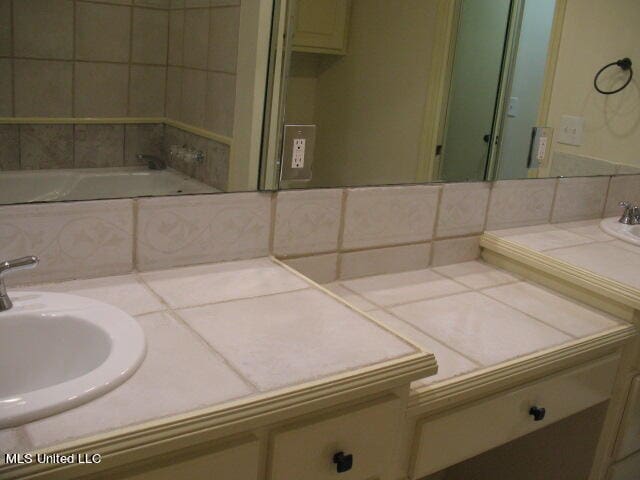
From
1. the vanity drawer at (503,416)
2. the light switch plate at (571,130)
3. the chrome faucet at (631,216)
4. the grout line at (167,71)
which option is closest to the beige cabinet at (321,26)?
the grout line at (167,71)

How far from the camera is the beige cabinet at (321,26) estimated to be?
129 cm

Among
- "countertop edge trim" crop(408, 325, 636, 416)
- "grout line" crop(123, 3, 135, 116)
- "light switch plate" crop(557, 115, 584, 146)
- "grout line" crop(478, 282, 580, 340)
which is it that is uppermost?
"grout line" crop(123, 3, 135, 116)

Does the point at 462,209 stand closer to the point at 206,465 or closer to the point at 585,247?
the point at 585,247

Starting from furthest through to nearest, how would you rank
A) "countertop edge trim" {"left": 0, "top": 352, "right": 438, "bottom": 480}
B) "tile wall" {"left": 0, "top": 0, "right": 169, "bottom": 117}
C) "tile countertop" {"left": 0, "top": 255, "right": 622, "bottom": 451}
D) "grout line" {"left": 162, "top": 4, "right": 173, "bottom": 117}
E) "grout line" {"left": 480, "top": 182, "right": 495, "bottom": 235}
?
"grout line" {"left": 480, "top": 182, "right": 495, "bottom": 235}
"grout line" {"left": 162, "top": 4, "right": 173, "bottom": 117}
"tile wall" {"left": 0, "top": 0, "right": 169, "bottom": 117}
"tile countertop" {"left": 0, "top": 255, "right": 622, "bottom": 451}
"countertop edge trim" {"left": 0, "top": 352, "right": 438, "bottom": 480}

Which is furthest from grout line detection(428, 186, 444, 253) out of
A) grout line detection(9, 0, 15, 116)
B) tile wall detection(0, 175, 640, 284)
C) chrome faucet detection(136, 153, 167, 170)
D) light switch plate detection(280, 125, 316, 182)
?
grout line detection(9, 0, 15, 116)

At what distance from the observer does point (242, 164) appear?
1287 millimetres

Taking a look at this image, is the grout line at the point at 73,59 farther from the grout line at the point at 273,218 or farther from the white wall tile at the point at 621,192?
the white wall tile at the point at 621,192

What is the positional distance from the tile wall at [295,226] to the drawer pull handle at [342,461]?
0.50 meters

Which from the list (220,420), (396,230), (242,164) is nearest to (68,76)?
(242,164)

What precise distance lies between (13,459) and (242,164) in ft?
2.46

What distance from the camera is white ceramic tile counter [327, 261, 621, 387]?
3.93 ft

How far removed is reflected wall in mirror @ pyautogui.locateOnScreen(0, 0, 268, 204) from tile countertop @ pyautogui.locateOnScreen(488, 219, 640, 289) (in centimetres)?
79

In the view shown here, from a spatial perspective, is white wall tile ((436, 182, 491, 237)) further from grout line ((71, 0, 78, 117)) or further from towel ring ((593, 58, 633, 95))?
grout line ((71, 0, 78, 117))

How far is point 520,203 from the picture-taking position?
1793 mm
